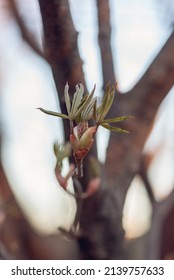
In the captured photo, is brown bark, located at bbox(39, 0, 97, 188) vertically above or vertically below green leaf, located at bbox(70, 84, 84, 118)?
above

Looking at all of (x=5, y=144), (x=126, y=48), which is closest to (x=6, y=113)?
(x=5, y=144)

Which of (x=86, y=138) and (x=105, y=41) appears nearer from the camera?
(x=86, y=138)

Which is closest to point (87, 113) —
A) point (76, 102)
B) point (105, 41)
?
point (76, 102)

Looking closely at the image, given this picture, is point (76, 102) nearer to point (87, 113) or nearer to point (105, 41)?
point (87, 113)

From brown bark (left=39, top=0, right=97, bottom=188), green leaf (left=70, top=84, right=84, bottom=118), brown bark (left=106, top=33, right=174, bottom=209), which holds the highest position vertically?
brown bark (left=39, top=0, right=97, bottom=188)

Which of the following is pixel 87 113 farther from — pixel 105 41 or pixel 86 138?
pixel 105 41
